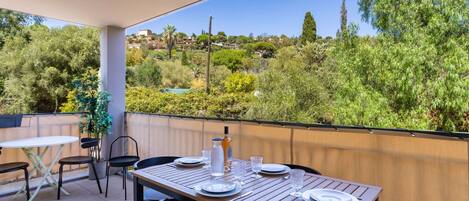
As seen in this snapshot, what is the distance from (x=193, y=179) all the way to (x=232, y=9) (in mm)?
15291

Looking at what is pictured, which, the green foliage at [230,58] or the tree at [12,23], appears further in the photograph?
the green foliage at [230,58]

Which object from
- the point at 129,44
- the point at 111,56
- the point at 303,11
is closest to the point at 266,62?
the point at 303,11

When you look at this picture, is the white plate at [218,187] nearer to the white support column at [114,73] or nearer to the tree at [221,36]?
the white support column at [114,73]

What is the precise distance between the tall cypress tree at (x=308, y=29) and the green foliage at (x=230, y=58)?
8.96 feet

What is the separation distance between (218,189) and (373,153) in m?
→ 1.34

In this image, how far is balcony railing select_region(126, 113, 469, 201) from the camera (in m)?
2.02

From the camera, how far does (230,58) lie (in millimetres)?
13727

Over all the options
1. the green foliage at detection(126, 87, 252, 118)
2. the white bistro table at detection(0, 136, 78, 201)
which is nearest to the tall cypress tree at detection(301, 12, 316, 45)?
the green foliage at detection(126, 87, 252, 118)

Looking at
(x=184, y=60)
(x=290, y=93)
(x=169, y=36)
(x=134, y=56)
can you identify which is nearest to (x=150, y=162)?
(x=290, y=93)

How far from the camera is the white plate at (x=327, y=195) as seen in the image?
1542 millimetres

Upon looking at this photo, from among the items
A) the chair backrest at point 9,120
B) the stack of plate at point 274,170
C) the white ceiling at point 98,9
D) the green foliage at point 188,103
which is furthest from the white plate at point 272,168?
the green foliage at point 188,103

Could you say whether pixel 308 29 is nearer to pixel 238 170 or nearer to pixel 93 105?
pixel 93 105

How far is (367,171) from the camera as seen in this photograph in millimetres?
2354

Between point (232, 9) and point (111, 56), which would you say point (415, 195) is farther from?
point (232, 9)
